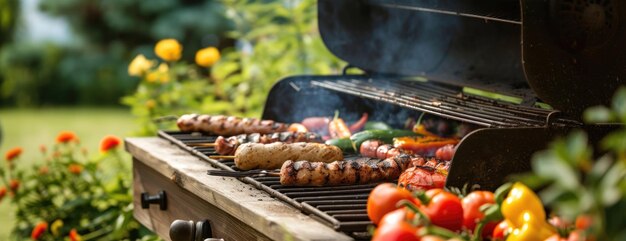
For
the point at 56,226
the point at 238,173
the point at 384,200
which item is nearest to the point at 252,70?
the point at 56,226

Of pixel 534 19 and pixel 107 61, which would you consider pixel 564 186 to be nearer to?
pixel 534 19

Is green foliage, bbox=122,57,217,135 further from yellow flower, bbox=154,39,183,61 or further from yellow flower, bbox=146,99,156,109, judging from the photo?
yellow flower, bbox=154,39,183,61

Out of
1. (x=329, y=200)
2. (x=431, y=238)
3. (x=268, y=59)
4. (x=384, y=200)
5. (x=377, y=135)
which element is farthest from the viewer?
(x=268, y=59)

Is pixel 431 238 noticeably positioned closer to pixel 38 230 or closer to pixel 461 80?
pixel 461 80

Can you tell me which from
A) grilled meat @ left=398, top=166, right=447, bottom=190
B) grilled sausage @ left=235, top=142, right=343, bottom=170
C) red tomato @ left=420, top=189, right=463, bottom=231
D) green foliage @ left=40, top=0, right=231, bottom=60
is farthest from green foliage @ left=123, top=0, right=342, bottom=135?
green foliage @ left=40, top=0, right=231, bottom=60

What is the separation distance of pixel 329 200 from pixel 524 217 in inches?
30.5

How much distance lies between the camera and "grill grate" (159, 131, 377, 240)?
8.71ft

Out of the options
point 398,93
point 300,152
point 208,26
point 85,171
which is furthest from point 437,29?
point 208,26

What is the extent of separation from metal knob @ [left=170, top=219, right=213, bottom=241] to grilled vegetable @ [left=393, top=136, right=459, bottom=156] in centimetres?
93

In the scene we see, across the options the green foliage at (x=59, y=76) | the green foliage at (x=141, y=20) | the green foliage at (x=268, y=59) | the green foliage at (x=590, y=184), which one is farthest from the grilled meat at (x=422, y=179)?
the green foliage at (x=59, y=76)

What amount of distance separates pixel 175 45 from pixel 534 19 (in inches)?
132

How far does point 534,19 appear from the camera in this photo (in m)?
3.11

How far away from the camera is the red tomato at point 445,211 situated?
8.11ft

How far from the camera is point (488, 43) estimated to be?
15.1 feet
